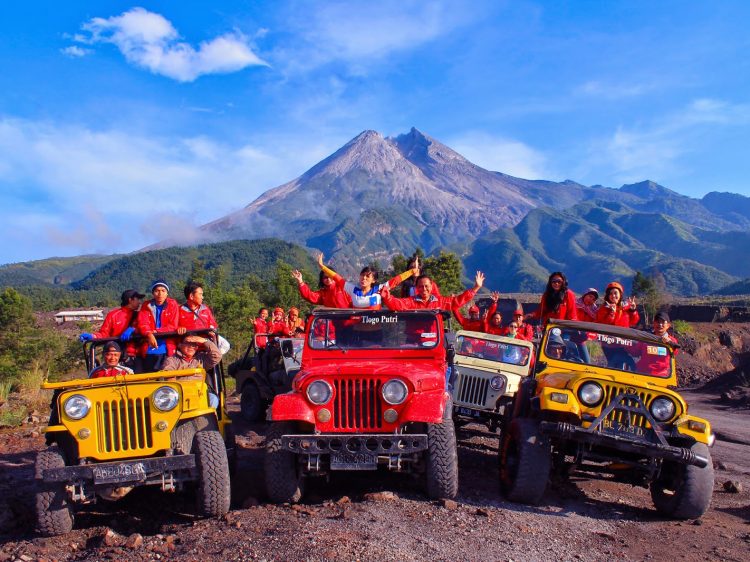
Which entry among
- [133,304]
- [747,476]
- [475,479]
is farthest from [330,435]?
[747,476]

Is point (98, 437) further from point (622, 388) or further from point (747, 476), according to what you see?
point (747, 476)

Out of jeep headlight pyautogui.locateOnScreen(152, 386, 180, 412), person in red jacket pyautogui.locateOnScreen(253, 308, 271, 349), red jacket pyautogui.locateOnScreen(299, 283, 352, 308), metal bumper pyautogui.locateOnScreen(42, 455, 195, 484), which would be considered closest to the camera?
metal bumper pyautogui.locateOnScreen(42, 455, 195, 484)

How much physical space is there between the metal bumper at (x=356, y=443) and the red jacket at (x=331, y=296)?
2734mm

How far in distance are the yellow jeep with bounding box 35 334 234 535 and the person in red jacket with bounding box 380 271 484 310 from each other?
2.81m

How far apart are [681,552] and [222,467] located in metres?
3.94

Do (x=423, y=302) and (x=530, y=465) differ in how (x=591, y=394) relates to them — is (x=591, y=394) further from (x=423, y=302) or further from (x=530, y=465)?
(x=423, y=302)

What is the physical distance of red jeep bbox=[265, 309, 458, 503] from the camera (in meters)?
5.85

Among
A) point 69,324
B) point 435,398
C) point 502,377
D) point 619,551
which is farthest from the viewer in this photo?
point 69,324

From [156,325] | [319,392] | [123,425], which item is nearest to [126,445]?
[123,425]

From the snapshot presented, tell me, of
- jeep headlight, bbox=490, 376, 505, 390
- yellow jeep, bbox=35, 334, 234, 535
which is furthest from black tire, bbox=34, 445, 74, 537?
jeep headlight, bbox=490, 376, 505, 390

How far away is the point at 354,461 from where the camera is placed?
5863 mm

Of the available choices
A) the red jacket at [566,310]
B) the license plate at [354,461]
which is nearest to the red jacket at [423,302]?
the red jacket at [566,310]

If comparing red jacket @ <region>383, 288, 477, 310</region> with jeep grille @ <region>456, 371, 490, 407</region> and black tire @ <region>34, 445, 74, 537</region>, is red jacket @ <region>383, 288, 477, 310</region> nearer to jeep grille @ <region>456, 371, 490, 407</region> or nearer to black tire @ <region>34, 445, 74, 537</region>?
jeep grille @ <region>456, 371, 490, 407</region>

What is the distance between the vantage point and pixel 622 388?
6473 mm
